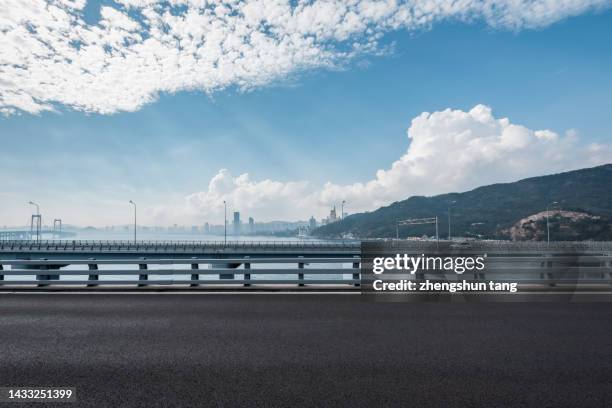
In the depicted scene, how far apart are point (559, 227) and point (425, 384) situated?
6414 inches

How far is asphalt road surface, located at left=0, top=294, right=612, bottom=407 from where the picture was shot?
4250 mm

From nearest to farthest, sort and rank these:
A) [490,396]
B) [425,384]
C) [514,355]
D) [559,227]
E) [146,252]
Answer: [490,396], [425,384], [514,355], [146,252], [559,227]

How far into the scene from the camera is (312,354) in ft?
18.6

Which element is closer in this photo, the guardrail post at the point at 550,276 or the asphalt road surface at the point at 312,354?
the asphalt road surface at the point at 312,354

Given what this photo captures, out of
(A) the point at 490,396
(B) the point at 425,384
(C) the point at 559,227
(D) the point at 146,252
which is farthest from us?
(C) the point at 559,227

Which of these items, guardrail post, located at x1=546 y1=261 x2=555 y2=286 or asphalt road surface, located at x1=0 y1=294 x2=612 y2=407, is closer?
asphalt road surface, located at x1=0 y1=294 x2=612 y2=407

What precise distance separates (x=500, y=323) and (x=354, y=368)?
4.37m

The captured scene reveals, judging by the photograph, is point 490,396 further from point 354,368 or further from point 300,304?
point 300,304

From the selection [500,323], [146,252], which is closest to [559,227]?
[146,252]

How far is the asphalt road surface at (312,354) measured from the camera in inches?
167

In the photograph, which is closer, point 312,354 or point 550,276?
point 312,354

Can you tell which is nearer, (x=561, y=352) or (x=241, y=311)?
(x=561, y=352)

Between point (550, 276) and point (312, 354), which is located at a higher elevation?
point (550, 276)

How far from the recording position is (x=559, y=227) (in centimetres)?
13638
